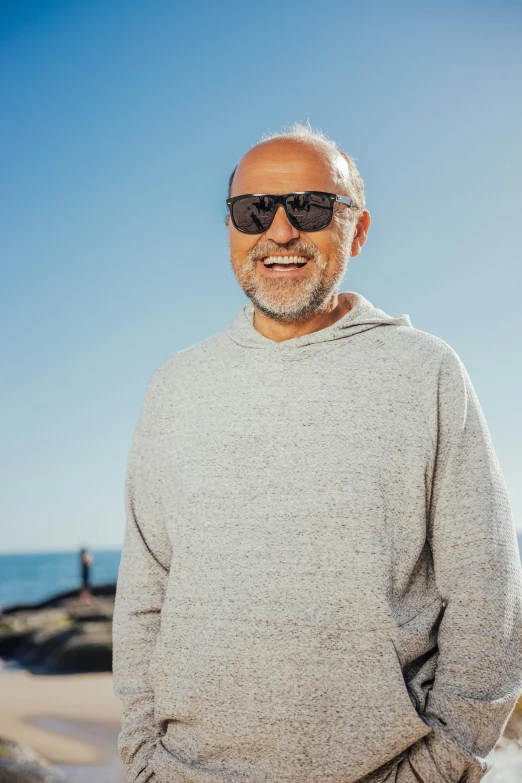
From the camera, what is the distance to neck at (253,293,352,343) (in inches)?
97.8

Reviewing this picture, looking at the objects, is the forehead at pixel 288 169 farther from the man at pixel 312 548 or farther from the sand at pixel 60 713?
the sand at pixel 60 713

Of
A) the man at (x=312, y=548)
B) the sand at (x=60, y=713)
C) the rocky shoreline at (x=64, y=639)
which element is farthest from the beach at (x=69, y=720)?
the man at (x=312, y=548)

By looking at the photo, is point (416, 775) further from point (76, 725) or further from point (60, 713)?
point (60, 713)

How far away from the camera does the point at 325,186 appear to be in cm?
249

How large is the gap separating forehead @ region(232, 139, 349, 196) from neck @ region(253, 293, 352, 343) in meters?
0.41

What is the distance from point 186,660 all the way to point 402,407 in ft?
3.37

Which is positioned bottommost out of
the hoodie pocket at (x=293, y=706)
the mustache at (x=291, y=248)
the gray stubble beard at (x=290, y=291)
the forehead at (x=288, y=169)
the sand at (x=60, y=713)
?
the sand at (x=60, y=713)

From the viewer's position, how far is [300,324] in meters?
2.48

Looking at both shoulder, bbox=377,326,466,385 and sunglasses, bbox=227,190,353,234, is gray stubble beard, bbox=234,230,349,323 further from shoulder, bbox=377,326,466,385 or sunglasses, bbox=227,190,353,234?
shoulder, bbox=377,326,466,385

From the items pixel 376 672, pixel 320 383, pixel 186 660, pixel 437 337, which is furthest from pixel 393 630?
pixel 437 337

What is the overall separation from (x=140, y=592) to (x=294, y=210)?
144 centimetres

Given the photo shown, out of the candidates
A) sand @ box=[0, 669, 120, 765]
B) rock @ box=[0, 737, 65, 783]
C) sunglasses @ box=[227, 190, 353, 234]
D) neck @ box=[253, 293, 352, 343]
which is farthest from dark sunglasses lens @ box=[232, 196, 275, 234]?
sand @ box=[0, 669, 120, 765]

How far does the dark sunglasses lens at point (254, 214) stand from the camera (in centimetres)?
245

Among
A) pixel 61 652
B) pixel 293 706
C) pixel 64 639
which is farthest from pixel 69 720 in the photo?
pixel 293 706
